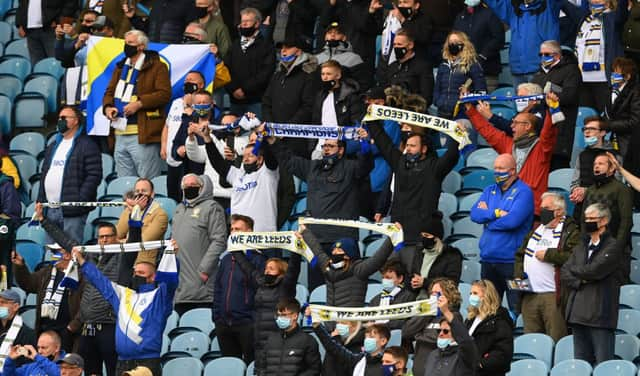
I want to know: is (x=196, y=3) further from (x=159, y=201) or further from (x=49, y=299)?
(x=49, y=299)

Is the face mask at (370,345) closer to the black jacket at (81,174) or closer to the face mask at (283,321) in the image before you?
the face mask at (283,321)

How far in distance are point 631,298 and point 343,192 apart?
8.72 feet

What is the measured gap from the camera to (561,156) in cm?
1584

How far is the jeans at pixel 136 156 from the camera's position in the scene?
17297 mm

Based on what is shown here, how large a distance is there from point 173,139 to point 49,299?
230 centimetres

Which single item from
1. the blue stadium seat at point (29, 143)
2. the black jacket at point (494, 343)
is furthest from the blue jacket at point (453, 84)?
the blue stadium seat at point (29, 143)

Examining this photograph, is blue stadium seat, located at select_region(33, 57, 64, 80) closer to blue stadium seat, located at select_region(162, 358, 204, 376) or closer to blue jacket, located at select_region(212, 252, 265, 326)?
blue jacket, located at select_region(212, 252, 265, 326)

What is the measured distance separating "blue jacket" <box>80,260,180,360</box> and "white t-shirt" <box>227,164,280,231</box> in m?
1.49

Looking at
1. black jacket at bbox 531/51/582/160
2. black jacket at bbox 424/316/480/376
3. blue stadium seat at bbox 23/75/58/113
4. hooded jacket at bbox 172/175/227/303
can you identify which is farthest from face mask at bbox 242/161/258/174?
A: blue stadium seat at bbox 23/75/58/113

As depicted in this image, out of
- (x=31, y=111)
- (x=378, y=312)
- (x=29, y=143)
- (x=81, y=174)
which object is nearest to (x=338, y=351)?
(x=378, y=312)

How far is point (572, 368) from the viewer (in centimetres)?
1299

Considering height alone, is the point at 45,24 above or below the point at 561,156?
above

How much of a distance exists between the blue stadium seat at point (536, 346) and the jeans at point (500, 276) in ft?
2.25

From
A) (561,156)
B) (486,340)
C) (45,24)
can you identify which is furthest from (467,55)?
A: (45,24)
